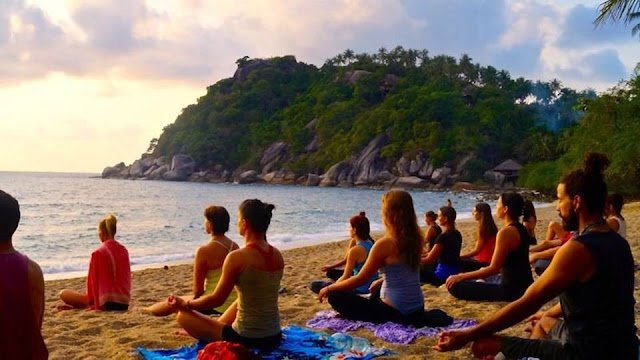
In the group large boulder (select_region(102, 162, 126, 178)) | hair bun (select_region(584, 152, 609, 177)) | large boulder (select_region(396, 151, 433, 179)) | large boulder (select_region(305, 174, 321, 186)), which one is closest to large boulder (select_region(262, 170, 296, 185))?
large boulder (select_region(305, 174, 321, 186))

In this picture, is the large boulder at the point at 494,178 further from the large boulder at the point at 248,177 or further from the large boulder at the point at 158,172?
the large boulder at the point at 158,172

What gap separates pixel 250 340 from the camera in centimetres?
455

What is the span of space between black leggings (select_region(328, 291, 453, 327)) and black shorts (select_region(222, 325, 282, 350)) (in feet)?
3.60

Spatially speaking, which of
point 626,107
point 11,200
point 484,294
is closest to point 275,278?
point 11,200

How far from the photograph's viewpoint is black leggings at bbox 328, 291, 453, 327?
547 cm

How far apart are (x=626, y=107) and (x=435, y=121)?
5123 centimetres

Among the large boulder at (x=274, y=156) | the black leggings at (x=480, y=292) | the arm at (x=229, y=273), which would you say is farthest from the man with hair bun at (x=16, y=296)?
the large boulder at (x=274, y=156)

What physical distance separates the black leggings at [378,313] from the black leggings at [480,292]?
3.31ft

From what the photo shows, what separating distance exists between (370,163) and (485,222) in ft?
245

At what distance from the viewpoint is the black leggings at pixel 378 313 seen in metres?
5.47

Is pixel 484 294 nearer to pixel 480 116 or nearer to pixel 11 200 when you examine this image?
pixel 11 200

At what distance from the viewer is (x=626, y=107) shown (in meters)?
31.7

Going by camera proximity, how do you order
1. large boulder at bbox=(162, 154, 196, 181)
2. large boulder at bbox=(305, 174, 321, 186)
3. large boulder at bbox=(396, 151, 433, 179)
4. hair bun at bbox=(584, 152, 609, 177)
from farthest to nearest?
large boulder at bbox=(162, 154, 196, 181), large boulder at bbox=(305, 174, 321, 186), large boulder at bbox=(396, 151, 433, 179), hair bun at bbox=(584, 152, 609, 177)

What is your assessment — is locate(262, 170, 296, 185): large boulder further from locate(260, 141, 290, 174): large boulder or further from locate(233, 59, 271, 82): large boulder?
locate(233, 59, 271, 82): large boulder
